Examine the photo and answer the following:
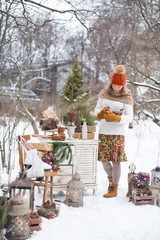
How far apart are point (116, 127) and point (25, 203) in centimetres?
219

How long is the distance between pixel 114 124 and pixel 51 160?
1170mm

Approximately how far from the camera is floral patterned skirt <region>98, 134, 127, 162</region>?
186 inches

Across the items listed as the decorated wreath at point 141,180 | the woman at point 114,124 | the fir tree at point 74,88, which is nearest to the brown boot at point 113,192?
the woman at point 114,124

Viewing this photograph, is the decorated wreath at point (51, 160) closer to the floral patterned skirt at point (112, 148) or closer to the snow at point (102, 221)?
the snow at point (102, 221)

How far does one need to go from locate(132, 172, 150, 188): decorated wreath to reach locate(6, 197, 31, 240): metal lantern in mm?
2165

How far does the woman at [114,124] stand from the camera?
468 cm

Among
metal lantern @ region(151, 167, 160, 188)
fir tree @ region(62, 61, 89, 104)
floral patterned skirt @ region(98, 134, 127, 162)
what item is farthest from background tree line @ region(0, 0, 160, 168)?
metal lantern @ region(151, 167, 160, 188)

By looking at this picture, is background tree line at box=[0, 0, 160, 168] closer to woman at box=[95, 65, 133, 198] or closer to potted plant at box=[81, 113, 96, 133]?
woman at box=[95, 65, 133, 198]

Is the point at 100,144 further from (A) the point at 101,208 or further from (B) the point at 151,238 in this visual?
(B) the point at 151,238

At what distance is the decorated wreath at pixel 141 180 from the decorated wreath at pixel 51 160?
127 centimetres

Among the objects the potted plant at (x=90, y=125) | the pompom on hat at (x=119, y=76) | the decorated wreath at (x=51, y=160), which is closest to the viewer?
the decorated wreath at (x=51, y=160)

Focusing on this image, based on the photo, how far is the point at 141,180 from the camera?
4.65m

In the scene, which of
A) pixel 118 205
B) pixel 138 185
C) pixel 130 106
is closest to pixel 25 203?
pixel 118 205

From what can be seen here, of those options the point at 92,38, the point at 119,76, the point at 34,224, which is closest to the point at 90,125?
the point at 119,76
